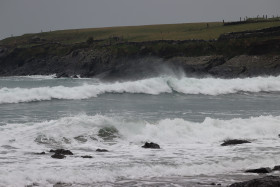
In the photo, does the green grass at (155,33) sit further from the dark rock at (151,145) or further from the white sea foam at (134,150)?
the dark rock at (151,145)

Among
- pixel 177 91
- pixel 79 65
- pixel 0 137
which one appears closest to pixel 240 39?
pixel 79 65

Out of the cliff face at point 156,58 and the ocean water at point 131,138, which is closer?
the ocean water at point 131,138

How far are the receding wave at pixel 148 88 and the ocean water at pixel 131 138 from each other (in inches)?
6.4

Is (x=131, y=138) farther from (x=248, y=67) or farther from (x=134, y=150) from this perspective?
(x=248, y=67)

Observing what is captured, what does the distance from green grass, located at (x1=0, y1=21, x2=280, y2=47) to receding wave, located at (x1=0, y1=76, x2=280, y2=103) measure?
33.8 metres

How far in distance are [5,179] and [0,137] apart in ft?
21.4

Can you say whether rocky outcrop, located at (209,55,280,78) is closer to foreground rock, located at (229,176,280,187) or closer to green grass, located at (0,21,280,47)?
green grass, located at (0,21,280,47)

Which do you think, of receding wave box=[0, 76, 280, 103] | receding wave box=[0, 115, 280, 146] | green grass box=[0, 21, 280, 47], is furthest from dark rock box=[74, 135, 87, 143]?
green grass box=[0, 21, 280, 47]

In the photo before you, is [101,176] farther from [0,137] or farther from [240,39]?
[240,39]

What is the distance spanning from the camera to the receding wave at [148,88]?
126 ft

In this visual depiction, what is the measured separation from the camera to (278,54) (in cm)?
7012

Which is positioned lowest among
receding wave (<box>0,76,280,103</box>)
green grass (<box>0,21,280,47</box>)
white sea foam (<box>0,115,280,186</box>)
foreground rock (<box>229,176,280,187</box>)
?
foreground rock (<box>229,176,280,187</box>)

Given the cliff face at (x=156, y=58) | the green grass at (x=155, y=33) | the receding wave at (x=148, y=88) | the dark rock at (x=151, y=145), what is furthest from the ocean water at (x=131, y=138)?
the green grass at (x=155, y=33)

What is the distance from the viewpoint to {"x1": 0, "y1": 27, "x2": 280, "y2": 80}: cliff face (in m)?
70.3
